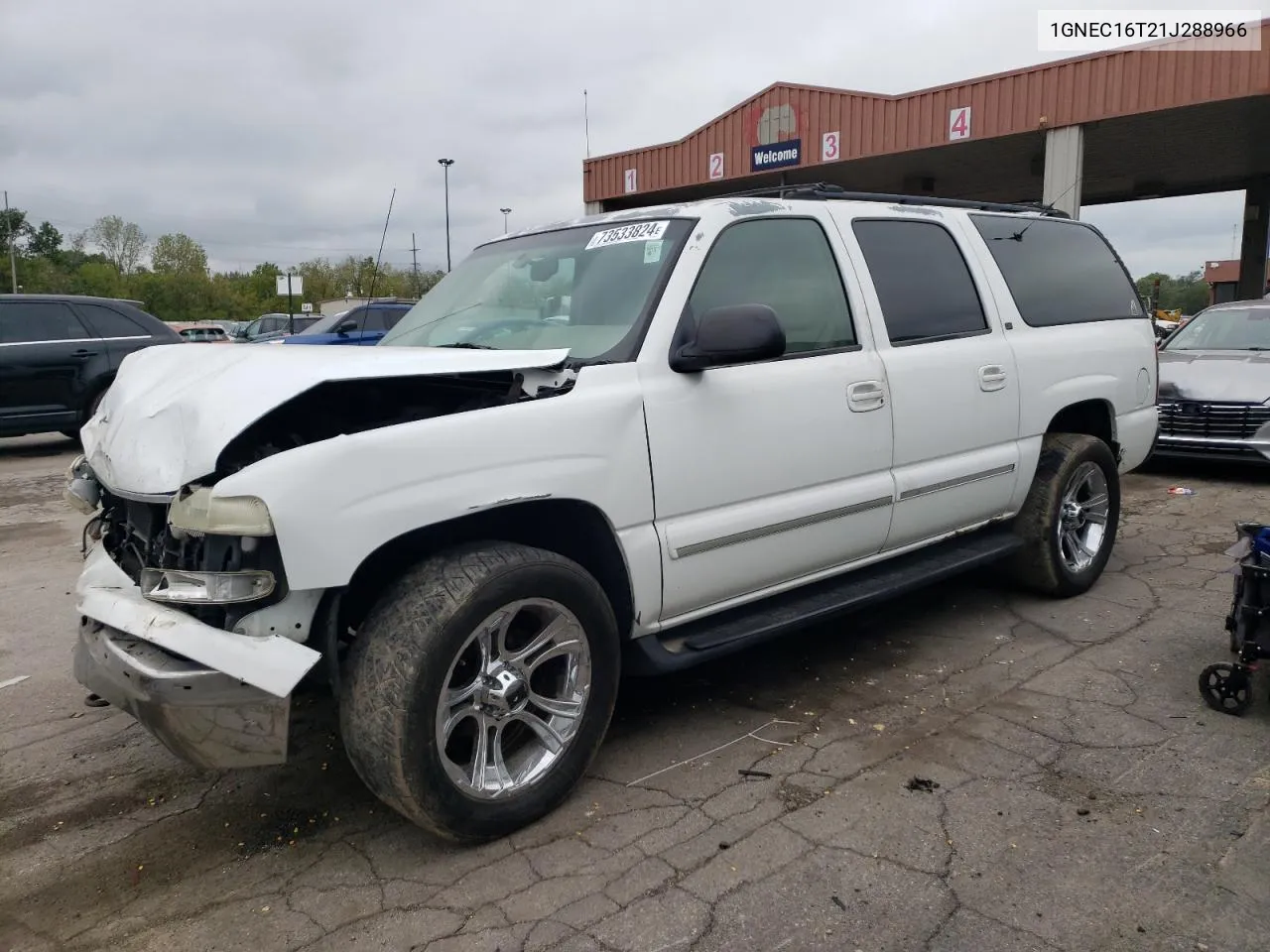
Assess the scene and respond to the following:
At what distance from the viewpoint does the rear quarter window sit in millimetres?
4715

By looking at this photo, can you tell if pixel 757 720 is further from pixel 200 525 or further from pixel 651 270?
pixel 200 525

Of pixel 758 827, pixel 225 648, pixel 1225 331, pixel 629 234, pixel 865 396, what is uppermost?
pixel 629 234

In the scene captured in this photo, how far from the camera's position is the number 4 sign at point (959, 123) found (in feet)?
53.4

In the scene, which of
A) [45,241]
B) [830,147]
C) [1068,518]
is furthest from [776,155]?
[45,241]

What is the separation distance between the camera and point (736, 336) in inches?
117

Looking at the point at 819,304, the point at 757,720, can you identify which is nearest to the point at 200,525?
the point at 757,720

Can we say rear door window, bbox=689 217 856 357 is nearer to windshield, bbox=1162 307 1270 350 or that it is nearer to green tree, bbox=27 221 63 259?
windshield, bbox=1162 307 1270 350

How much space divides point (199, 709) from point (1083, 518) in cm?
451

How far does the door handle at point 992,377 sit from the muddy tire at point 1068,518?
0.67 m

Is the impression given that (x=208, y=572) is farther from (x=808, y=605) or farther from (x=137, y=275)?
(x=137, y=275)

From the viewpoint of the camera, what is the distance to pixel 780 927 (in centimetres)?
239

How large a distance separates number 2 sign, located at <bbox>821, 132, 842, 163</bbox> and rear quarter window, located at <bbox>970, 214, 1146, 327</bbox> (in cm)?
1383

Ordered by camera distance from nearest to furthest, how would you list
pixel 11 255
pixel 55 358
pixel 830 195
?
1. pixel 830 195
2. pixel 55 358
3. pixel 11 255

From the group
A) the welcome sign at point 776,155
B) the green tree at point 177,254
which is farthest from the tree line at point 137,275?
the welcome sign at point 776,155
